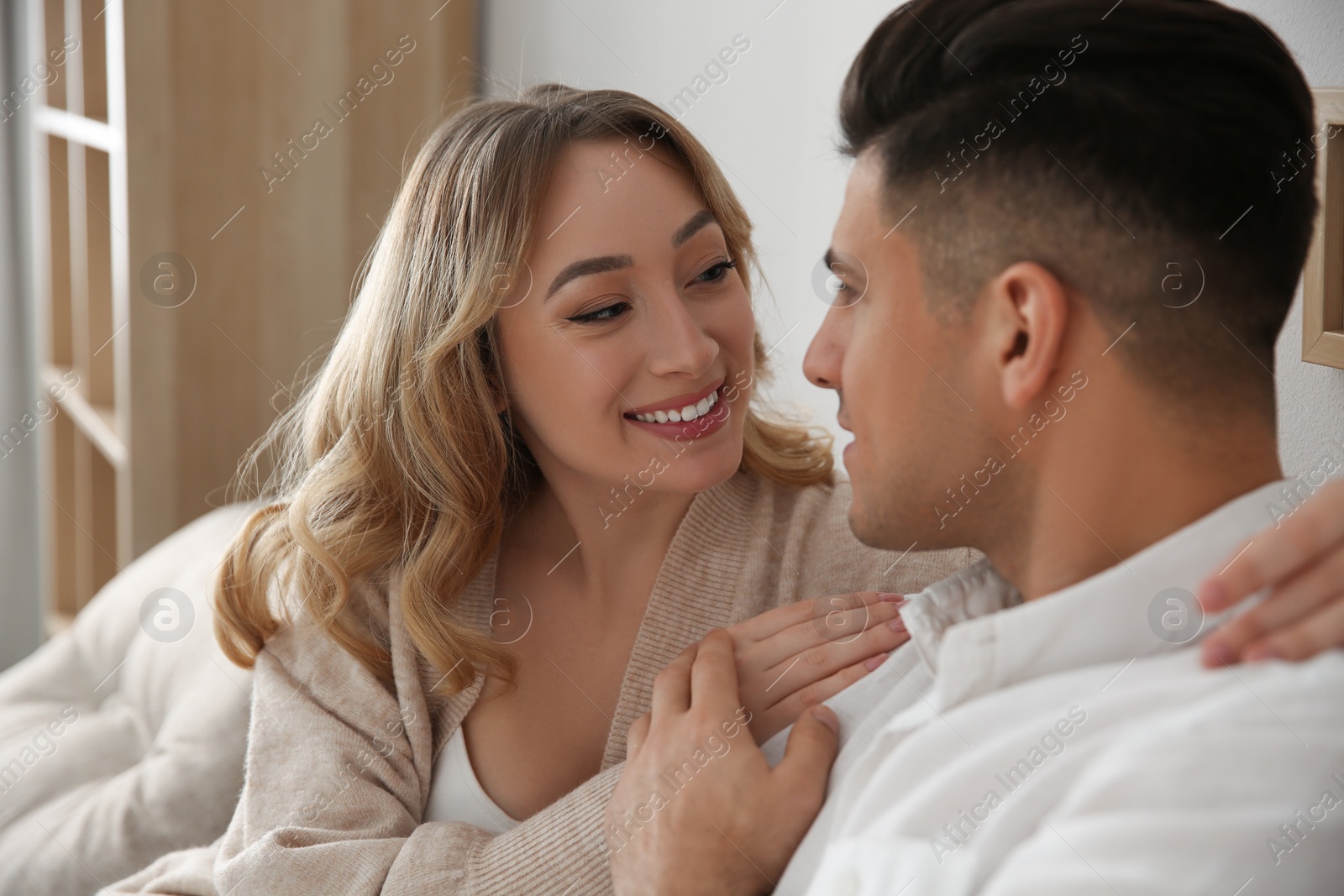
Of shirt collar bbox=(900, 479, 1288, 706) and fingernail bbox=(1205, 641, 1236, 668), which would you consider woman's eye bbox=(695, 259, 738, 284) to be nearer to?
shirt collar bbox=(900, 479, 1288, 706)

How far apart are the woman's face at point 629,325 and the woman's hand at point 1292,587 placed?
720 millimetres

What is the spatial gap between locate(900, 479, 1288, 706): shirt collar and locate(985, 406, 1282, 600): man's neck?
0.5 inches

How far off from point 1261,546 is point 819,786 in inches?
16.5

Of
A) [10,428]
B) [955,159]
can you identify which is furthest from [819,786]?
[10,428]

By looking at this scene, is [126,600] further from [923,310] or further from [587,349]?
[923,310]

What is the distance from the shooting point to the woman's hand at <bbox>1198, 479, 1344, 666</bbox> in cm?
68

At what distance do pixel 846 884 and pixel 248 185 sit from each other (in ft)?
6.41

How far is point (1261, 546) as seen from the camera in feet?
2.27

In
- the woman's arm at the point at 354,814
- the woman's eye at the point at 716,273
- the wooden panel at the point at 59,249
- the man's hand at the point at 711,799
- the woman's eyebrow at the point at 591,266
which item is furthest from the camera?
the wooden panel at the point at 59,249

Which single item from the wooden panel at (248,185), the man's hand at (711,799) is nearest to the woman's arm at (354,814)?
the man's hand at (711,799)

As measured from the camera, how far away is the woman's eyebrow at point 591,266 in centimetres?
132

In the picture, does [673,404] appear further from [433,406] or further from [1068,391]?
[1068,391]

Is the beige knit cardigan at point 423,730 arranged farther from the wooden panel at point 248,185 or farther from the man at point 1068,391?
the wooden panel at point 248,185

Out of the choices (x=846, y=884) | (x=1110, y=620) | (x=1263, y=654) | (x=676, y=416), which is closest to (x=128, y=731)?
(x=676, y=416)
